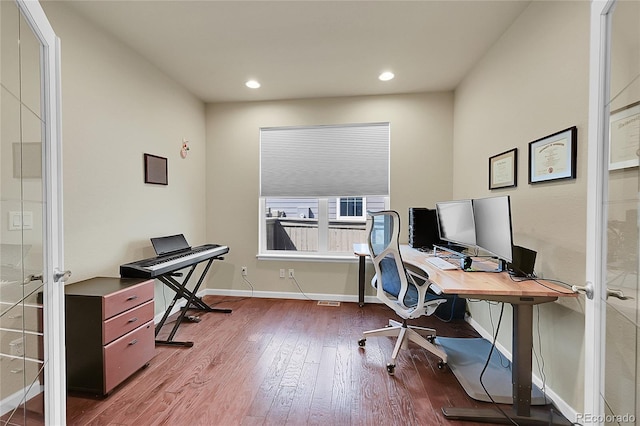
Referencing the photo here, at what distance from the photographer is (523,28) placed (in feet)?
6.71

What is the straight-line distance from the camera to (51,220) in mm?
1327

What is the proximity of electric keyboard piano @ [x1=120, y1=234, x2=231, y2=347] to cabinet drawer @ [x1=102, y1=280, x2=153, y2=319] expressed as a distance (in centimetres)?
12

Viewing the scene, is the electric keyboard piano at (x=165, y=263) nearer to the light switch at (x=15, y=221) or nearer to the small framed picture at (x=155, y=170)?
the small framed picture at (x=155, y=170)

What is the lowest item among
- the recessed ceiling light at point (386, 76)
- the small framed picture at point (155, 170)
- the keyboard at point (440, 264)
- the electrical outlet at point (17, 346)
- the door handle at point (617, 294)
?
the electrical outlet at point (17, 346)

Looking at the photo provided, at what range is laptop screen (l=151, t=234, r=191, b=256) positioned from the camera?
2.73 metres

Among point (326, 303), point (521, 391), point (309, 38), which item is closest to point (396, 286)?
point (521, 391)

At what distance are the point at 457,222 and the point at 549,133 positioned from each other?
94cm

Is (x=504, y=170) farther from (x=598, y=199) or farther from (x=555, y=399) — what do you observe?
(x=555, y=399)

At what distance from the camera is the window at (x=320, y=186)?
3.59 meters

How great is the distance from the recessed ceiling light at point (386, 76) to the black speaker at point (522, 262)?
214 centimetres

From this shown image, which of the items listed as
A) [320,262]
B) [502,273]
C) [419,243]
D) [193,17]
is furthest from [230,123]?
A: [502,273]

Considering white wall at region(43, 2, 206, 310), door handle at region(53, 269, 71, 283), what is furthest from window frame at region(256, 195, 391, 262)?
door handle at region(53, 269, 71, 283)

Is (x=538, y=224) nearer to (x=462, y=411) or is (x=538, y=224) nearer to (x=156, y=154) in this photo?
(x=462, y=411)

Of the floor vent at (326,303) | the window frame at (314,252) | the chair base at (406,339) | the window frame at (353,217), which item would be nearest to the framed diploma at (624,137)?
the chair base at (406,339)
